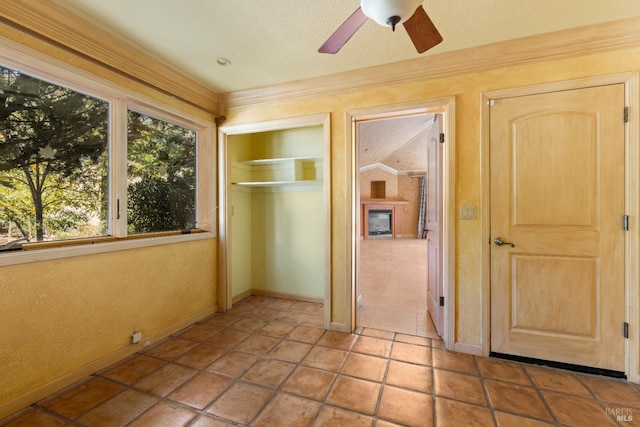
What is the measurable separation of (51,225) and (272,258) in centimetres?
233

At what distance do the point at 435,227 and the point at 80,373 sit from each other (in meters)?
3.26

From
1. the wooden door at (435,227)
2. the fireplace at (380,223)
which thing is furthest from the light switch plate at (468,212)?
the fireplace at (380,223)

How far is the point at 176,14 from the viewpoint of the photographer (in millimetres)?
1798

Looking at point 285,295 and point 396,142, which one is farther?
point 396,142

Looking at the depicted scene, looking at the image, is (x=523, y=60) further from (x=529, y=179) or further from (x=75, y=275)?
(x=75, y=275)

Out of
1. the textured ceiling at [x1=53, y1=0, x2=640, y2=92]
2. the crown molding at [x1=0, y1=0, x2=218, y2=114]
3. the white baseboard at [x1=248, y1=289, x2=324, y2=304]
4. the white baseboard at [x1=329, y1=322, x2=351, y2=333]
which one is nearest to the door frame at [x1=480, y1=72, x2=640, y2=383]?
the textured ceiling at [x1=53, y1=0, x2=640, y2=92]

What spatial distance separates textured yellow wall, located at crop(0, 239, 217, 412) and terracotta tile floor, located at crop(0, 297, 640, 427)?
192 mm

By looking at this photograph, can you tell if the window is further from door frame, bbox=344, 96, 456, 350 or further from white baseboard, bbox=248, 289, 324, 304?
door frame, bbox=344, 96, 456, 350

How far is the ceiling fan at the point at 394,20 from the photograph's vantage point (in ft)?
3.79

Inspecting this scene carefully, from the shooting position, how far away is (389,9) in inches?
45.6

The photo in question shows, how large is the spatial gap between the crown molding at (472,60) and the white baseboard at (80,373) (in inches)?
102

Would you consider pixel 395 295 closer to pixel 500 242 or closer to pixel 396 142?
pixel 500 242

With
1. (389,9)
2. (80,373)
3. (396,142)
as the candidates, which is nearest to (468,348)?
(389,9)

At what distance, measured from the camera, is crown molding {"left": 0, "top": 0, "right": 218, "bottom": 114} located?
1.61 m
